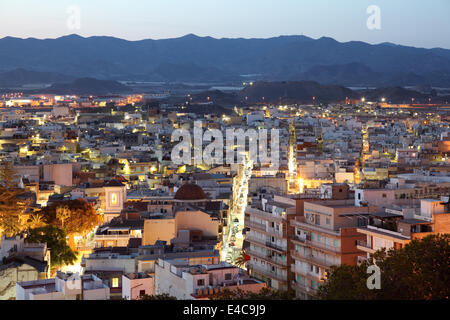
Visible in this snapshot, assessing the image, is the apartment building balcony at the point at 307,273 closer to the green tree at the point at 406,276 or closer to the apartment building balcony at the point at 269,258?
the apartment building balcony at the point at 269,258

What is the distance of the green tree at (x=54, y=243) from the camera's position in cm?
2445

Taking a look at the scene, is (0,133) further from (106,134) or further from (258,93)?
(258,93)

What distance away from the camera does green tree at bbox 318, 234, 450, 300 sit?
45.2 feet

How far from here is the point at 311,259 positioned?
1956cm

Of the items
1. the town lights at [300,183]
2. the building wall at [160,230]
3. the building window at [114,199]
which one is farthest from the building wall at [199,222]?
the town lights at [300,183]

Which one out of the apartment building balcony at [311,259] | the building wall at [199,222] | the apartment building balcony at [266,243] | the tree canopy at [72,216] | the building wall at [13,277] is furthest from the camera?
the tree canopy at [72,216]

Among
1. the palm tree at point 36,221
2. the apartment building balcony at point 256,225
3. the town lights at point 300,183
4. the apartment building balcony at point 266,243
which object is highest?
the apartment building balcony at point 256,225

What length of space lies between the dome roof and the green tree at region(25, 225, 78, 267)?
22.4ft

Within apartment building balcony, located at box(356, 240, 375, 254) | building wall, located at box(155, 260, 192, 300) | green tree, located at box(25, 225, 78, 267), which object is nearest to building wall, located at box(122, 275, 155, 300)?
building wall, located at box(155, 260, 192, 300)

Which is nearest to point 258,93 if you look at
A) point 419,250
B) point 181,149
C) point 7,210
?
point 181,149

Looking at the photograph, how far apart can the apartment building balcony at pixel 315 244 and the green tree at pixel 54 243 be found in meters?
7.31

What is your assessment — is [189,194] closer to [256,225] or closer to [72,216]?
[72,216]

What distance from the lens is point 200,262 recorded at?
20.8m

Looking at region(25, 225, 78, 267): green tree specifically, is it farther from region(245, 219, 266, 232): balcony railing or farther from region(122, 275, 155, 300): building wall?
region(122, 275, 155, 300): building wall
